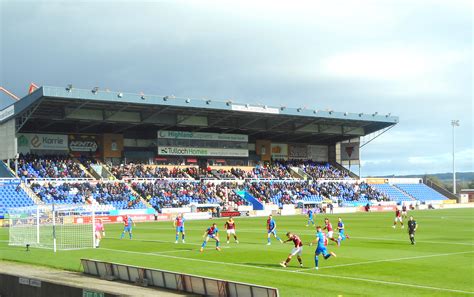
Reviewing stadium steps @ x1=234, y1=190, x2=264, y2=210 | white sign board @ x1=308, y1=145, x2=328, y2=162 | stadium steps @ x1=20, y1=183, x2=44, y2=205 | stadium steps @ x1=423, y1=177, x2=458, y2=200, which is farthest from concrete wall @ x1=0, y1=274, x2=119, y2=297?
stadium steps @ x1=423, y1=177, x2=458, y2=200

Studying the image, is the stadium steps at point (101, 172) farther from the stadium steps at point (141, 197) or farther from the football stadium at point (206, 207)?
the stadium steps at point (141, 197)

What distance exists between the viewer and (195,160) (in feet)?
296

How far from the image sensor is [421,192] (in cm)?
10650

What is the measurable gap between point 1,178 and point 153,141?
86.5 ft

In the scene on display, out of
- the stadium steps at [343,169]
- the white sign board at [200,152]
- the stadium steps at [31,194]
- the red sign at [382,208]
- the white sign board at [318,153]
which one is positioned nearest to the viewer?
the stadium steps at [31,194]

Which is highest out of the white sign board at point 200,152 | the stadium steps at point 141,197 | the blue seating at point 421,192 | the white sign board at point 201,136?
the white sign board at point 201,136

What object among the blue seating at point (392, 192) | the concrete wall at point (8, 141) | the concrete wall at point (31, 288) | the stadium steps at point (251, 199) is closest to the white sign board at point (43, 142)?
the concrete wall at point (8, 141)

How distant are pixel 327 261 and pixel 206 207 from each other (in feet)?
166

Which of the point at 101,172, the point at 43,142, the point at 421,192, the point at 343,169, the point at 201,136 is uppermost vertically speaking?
the point at 201,136

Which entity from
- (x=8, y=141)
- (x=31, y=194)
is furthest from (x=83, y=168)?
(x=31, y=194)

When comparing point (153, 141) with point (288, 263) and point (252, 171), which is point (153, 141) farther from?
point (288, 263)

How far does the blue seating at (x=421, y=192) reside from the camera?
104125 millimetres

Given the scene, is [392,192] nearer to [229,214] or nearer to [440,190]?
[440,190]

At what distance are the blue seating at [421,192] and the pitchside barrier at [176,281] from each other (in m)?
89.4
